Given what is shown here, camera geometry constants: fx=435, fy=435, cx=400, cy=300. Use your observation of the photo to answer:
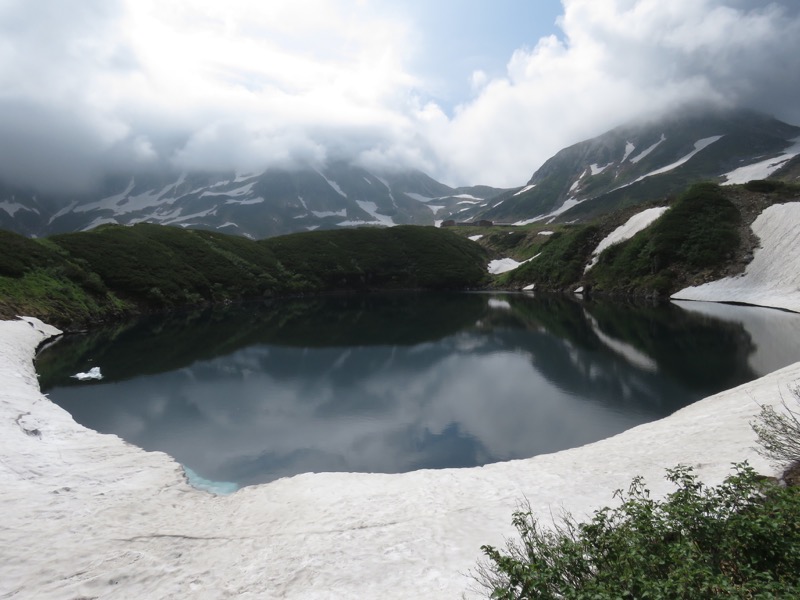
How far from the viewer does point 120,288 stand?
73375 mm

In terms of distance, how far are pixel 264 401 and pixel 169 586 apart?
2098 centimetres

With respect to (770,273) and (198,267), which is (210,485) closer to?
(770,273)

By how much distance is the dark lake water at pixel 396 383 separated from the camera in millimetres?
22312

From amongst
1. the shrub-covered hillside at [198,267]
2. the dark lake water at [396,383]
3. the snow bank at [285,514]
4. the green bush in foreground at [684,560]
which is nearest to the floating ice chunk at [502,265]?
the shrub-covered hillside at [198,267]

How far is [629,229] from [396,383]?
81904 millimetres

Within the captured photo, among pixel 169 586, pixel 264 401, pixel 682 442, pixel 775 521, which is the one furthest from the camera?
pixel 264 401

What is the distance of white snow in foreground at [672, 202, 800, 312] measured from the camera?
193 ft

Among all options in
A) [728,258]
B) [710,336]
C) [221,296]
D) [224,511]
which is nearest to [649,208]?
[728,258]

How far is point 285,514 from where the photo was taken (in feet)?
47.0

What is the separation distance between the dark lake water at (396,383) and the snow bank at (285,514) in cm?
309

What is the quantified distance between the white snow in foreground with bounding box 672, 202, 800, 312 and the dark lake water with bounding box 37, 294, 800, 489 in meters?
5.04

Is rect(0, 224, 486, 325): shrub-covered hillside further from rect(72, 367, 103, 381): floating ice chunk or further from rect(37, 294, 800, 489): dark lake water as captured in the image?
rect(72, 367, 103, 381): floating ice chunk

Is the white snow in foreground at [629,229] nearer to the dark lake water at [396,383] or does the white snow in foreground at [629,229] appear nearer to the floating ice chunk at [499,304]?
the floating ice chunk at [499,304]

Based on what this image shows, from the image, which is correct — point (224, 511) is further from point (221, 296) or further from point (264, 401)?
point (221, 296)
